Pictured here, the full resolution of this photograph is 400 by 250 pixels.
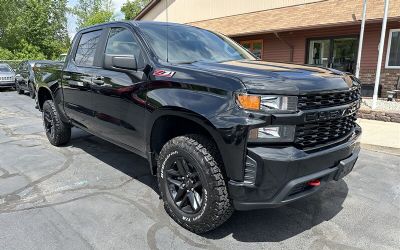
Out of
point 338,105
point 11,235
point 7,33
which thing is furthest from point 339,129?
point 7,33

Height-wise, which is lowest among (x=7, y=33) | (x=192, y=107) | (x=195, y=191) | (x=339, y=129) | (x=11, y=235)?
(x=11, y=235)

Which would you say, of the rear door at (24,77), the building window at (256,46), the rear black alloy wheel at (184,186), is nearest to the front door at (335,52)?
the building window at (256,46)

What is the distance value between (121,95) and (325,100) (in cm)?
210

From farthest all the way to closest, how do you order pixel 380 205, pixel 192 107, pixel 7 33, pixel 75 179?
pixel 7 33 < pixel 75 179 < pixel 380 205 < pixel 192 107

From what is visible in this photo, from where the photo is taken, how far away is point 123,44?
151 inches

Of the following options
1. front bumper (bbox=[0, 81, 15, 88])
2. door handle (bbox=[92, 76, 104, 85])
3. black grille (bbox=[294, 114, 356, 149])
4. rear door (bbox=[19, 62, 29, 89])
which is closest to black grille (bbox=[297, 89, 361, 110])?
black grille (bbox=[294, 114, 356, 149])

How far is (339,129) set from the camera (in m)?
2.98

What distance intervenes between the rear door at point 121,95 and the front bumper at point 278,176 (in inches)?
52.8

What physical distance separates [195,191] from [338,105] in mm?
1473

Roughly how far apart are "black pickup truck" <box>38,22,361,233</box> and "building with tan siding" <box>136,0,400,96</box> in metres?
7.42

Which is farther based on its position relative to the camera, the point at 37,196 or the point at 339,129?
the point at 37,196

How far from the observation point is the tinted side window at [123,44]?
140 inches

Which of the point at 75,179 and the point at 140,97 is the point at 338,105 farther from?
the point at 75,179

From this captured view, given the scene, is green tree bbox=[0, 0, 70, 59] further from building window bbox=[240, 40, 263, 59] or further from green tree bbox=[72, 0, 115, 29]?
building window bbox=[240, 40, 263, 59]
